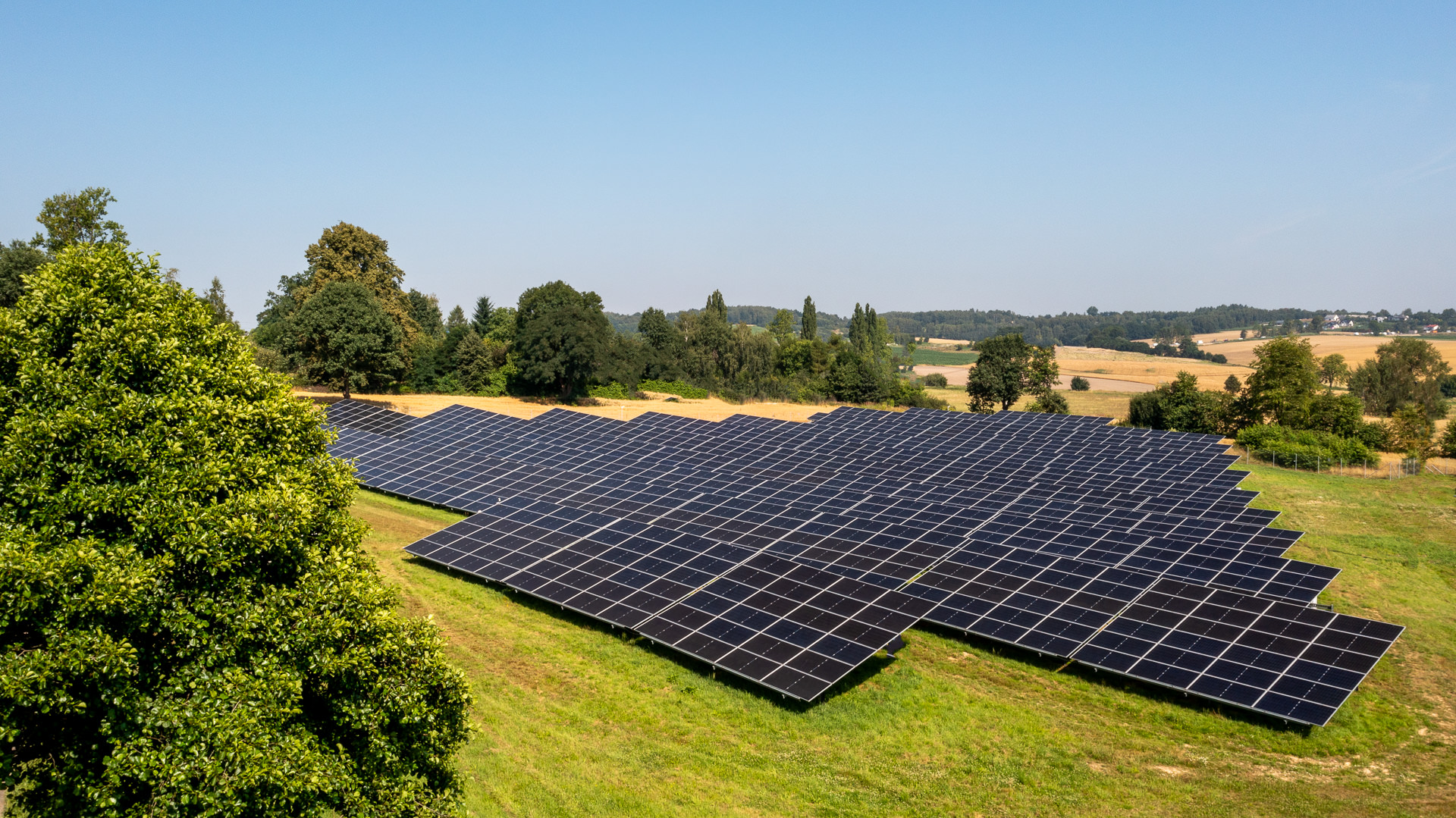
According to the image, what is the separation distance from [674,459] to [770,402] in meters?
47.4

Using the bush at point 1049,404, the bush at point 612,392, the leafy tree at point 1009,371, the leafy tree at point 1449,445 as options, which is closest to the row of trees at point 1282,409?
the leafy tree at point 1449,445

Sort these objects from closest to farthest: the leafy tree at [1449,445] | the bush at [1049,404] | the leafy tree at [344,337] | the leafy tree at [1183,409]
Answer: the leafy tree at [344,337]
the leafy tree at [1449,445]
the leafy tree at [1183,409]
the bush at [1049,404]

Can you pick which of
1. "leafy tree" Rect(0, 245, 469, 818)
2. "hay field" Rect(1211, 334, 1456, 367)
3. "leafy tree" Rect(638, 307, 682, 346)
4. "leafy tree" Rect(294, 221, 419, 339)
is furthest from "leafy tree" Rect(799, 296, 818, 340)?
"leafy tree" Rect(0, 245, 469, 818)

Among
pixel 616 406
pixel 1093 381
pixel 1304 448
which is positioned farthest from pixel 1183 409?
pixel 1093 381

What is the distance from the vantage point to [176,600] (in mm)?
10516

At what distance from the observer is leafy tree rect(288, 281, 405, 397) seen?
61.7m

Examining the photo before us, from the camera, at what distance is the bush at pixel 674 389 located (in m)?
92.0

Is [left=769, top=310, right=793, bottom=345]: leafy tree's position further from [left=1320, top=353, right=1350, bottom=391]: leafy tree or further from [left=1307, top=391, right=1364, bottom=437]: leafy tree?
[left=1320, top=353, right=1350, bottom=391]: leafy tree

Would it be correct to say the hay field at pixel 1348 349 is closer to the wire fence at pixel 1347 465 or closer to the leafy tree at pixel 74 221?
the wire fence at pixel 1347 465

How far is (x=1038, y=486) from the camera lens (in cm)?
4191

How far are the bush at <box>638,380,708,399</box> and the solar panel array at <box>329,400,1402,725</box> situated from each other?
125 feet

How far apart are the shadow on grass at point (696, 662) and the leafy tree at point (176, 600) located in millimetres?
9676

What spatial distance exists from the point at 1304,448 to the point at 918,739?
55.7 m

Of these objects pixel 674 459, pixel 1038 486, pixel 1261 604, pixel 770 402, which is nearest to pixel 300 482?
pixel 1261 604
